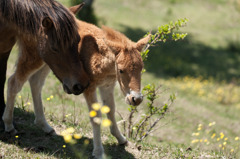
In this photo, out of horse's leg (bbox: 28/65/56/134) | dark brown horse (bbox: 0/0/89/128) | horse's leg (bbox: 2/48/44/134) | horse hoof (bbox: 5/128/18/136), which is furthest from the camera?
horse's leg (bbox: 28/65/56/134)

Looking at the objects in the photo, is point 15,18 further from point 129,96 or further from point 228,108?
point 228,108

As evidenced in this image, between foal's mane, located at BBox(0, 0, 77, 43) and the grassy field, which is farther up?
foal's mane, located at BBox(0, 0, 77, 43)

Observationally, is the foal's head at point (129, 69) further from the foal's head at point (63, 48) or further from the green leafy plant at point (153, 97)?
the green leafy plant at point (153, 97)

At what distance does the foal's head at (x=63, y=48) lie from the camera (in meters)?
4.33

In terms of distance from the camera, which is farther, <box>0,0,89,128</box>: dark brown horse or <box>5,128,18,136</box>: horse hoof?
<box>5,128,18,136</box>: horse hoof

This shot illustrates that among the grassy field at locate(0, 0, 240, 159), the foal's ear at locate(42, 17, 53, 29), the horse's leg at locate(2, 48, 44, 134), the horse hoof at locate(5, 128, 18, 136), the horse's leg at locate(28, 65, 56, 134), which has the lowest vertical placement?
the grassy field at locate(0, 0, 240, 159)

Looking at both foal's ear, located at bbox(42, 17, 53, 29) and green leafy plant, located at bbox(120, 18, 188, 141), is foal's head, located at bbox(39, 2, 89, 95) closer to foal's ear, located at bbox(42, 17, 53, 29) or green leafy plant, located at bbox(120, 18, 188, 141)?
foal's ear, located at bbox(42, 17, 53, 29)

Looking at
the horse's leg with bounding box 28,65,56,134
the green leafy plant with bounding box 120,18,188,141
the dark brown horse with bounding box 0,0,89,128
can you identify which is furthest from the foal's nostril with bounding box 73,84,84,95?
the horse's leg with bounding box 28,65,56,134

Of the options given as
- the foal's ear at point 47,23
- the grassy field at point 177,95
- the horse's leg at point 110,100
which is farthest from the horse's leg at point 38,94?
the foal's ear at point 47,23

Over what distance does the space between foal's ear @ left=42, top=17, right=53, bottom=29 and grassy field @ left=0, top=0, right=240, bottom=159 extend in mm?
1422

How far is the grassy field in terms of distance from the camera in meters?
5.09

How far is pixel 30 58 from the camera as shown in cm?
475

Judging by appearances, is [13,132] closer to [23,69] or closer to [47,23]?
[23,69]

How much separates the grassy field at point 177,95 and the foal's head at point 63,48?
0.97m
